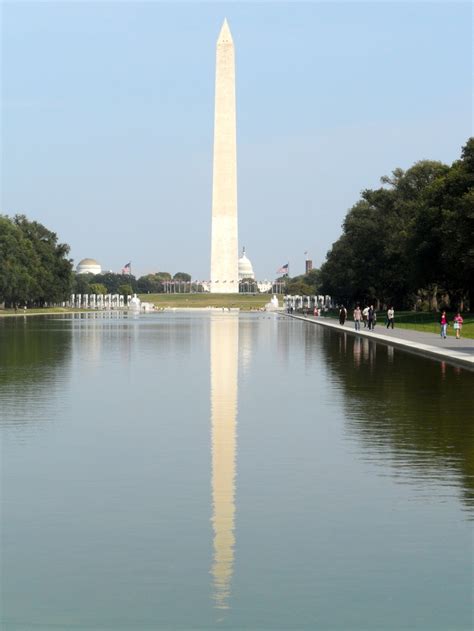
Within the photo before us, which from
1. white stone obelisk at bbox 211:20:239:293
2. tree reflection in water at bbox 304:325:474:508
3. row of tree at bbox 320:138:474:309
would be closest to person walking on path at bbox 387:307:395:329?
row of tree at bbox 320:138:474:309

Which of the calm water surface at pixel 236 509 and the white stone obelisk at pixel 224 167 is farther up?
the white stone obelisk at pixel 224 167

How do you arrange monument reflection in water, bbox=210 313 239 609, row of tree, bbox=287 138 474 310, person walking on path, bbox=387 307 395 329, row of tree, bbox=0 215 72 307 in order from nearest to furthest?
monument reflection in water, bbox=210 313 239 609
person walking on path, bbox=387 307 395 329
row of tree, bbox=287 138 474 310
row of tree, bbox=0 215 72 307

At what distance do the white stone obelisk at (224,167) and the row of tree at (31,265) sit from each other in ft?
57.6

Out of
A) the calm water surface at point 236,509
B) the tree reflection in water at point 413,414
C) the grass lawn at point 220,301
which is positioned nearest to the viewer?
the calm water surface at point 236,509

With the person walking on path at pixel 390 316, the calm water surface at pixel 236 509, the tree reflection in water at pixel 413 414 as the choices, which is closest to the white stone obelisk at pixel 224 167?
the person walking on path at pixel 390 316

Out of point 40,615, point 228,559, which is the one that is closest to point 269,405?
point 228,559

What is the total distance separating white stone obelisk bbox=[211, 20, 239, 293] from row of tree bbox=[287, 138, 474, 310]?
588 inches

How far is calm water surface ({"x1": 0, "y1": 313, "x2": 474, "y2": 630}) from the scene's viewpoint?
6699mm

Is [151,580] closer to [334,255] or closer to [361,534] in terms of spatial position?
[361,534]

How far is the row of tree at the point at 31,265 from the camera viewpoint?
109 meters

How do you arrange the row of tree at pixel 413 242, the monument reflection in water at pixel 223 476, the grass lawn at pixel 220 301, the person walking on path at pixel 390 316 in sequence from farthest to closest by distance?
1. the grass lawn at pixel 220 301
2. the row of tree at pixel 413 242
3. the person walking on path at pixel 390 316
4. the monument reflection in water at pixel 223 476

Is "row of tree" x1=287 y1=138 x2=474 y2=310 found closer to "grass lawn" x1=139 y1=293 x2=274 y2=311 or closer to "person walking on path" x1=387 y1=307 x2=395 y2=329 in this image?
"person walking on path" x1=387 y1=307 x2=395 y2=329

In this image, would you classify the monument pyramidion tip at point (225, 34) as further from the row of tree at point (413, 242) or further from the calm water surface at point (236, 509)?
the calm water surface at point (236, 509)

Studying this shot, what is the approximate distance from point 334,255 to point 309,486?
101 m
